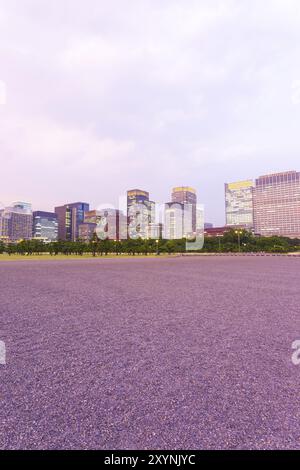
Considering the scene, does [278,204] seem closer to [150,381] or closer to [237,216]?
[237,216]

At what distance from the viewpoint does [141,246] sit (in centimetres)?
7919

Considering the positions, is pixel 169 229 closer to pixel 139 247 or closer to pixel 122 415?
pixel 139 247

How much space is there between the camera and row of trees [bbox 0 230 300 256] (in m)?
80.4

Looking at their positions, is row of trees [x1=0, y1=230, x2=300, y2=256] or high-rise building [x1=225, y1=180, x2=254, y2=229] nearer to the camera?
row of trees [x1=0, y1=230, x2=300, y2=256]

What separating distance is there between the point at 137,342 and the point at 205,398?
6.25ft

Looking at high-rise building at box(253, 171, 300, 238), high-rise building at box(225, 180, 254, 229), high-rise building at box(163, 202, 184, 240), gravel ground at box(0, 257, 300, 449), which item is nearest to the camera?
gravel ground at box(0, 257, 300, 449)

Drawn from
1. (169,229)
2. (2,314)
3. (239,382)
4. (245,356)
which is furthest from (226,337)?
(169,229)

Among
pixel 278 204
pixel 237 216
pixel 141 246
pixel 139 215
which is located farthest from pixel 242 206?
pixel 141 246

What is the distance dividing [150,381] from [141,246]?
76.2 meters

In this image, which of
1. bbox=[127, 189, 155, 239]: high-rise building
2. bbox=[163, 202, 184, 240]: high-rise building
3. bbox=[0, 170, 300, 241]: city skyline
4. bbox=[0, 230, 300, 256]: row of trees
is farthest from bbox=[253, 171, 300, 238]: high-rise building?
bbox=[0, 230, 300, 256]: row of trees

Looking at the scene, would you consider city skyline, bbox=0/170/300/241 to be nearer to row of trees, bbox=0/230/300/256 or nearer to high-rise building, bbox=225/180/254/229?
high-rise building, bbox=225/180/254/229

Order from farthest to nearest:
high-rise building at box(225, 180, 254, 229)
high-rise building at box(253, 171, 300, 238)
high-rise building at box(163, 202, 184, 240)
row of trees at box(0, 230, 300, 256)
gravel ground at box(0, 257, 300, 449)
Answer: high-rise building at box(225, 180, 254, 229) → high-rise building at box(163, 202, 184, 240) → high-rise building at box(253, 171, 300, 238) → row of trees at box(0, 230, 300, 256) → gravel ground at box(0, 257, 300, 449)

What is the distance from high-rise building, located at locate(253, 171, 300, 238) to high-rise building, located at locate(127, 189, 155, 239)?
80273mm

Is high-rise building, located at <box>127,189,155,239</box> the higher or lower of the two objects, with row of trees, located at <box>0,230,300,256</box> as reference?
higher
